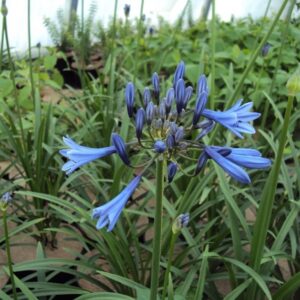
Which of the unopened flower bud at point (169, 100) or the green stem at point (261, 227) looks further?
the green stem at point (261, 227)

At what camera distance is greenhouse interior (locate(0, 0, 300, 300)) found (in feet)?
3.37

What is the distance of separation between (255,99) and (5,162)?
4.95 feet

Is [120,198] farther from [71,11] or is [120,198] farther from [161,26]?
[161,26]

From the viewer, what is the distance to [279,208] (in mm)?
1929

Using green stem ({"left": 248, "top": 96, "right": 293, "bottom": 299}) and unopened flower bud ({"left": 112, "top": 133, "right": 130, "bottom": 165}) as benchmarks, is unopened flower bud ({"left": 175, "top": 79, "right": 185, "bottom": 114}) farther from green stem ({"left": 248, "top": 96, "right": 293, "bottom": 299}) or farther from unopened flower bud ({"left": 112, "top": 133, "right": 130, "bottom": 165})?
green stem ({"left": 248, "top": 96, "right": 293, "bottom": 299})

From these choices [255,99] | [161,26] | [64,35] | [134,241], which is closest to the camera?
[134,241]

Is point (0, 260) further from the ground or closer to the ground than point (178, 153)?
closer to the ground

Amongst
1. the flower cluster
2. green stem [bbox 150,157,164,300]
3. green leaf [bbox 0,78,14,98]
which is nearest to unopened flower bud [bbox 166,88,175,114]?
the flower cluster

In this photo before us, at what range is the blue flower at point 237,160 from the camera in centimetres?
96

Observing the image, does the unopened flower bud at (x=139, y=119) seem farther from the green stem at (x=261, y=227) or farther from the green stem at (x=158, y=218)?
the green stem at (x=261, y=227)

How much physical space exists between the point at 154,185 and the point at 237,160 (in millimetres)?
1007

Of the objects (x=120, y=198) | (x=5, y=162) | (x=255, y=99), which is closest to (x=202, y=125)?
(x=120, y=198)

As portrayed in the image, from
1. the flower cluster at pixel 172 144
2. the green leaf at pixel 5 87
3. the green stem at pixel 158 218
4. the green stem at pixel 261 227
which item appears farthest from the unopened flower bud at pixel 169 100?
the green leaf at pixel 5 87

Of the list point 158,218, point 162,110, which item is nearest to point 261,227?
point 158,218
